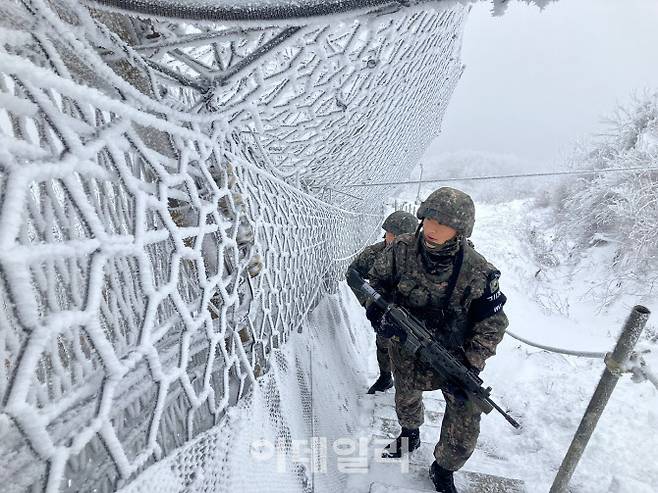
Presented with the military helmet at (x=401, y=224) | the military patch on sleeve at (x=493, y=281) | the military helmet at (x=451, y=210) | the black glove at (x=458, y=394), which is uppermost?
the military helmet at (x=451, y=210)

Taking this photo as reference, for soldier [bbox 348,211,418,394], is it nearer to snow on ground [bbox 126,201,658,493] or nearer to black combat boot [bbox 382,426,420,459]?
snow on ground [bbox 126,201,658,493]

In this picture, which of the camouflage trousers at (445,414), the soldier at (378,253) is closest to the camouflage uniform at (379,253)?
the soldier at (378,253)

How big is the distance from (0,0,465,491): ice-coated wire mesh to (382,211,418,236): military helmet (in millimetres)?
1311

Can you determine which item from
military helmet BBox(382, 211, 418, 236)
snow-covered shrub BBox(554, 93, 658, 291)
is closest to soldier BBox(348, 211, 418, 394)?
military helmet BBox(382, 211, 418, 236)

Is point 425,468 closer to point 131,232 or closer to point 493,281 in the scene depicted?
point 493,281

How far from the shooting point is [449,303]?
215 centimetres

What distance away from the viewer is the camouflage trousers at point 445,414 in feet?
6.95

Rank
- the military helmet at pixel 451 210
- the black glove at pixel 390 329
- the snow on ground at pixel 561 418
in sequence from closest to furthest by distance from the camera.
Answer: the military helmet at pixel 451 210, the black glove at pixel 390 329, the snow on ground at pixel 561 418

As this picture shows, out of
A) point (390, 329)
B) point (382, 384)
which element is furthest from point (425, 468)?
point (382, 384)

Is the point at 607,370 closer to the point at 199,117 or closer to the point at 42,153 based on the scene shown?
the point at 199,117

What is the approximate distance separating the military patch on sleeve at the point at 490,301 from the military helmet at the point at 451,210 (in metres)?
0.28

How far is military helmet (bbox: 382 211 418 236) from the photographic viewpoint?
11.4 ft

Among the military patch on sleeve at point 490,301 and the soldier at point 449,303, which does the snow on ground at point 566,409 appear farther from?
the military patch on sleeve at point 490,301

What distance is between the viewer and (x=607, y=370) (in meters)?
1.75
